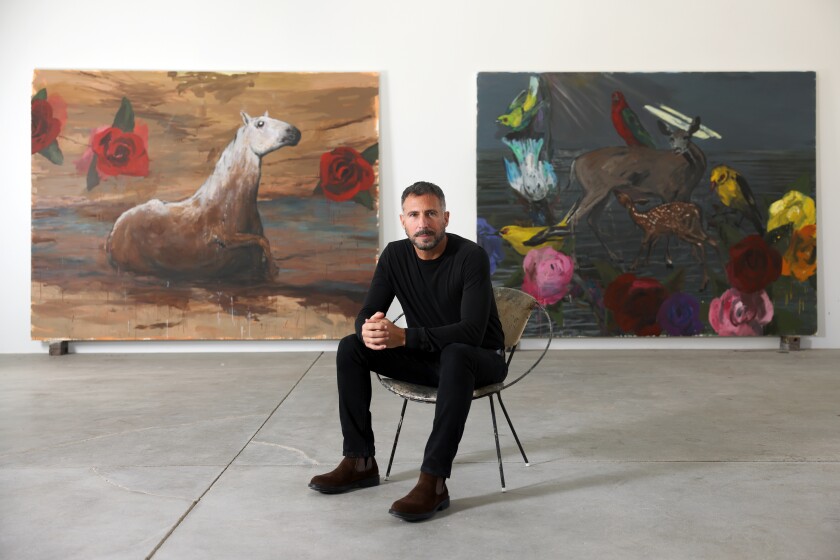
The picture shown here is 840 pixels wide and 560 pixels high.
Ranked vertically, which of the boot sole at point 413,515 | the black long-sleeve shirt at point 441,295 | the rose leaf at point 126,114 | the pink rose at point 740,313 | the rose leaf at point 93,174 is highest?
the rose leaf at point 126,114

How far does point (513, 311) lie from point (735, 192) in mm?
3841

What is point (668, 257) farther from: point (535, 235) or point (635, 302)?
point (535, 235)

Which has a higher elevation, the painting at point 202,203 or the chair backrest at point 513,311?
the painting at point 202,203

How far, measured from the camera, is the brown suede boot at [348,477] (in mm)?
2884

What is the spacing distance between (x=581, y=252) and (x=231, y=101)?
9.80 feet

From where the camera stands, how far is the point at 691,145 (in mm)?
6523

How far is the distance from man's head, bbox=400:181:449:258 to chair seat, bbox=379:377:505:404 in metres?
0.50

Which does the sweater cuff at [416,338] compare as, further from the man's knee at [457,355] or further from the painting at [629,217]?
the painting at [629,217]

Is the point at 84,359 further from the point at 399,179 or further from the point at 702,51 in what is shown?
the point at 702,51

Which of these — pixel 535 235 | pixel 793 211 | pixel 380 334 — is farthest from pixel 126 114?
pixel 793 211

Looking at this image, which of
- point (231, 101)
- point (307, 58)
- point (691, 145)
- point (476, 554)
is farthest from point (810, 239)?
point (476, 554)

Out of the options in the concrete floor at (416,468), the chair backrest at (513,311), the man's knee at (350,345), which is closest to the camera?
the concrete floor at (416,468)

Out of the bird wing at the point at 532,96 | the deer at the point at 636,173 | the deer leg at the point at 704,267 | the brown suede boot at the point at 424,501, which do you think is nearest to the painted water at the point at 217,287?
the bird wing at the point at 532,96

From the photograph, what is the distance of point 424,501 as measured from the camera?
2613 mm
